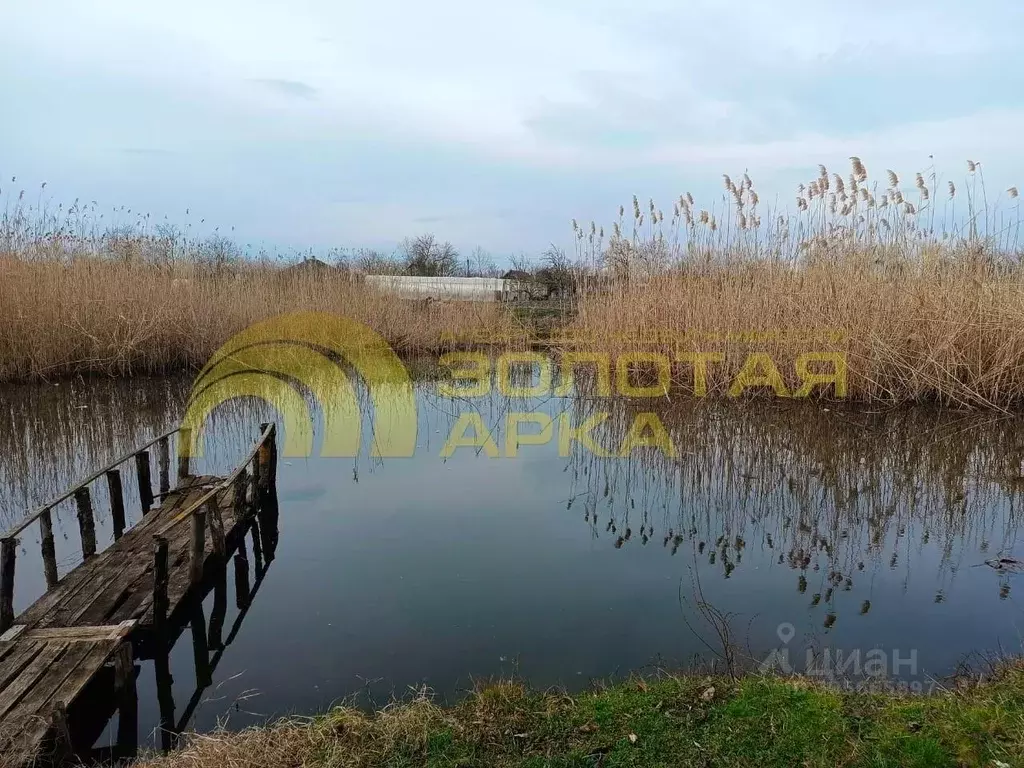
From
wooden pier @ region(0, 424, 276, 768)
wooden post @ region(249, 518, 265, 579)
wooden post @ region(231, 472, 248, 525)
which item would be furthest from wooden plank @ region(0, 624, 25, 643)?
wooden post @ region(231, 472, 248, 525)

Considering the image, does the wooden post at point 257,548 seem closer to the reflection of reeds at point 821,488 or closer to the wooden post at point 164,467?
the wooden post at point 164,467

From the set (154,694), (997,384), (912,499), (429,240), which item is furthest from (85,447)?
(429,240)

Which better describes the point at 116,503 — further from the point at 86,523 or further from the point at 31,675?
the point at 31,675

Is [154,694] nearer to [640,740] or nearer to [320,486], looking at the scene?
[640,740]

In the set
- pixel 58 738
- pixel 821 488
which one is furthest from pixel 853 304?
pixel 58 738

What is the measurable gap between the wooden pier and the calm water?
160mm

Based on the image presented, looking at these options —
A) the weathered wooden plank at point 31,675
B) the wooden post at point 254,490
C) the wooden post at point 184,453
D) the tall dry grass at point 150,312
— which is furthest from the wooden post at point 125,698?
the tall dry grass at point 150,312

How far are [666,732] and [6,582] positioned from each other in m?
2.90

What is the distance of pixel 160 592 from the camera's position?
3.11 metres

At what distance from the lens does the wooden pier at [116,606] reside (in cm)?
243

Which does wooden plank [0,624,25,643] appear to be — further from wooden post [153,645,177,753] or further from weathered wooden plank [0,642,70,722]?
wooden post [153,645,177,753]

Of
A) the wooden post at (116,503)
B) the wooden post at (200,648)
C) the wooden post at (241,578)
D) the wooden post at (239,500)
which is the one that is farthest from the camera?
the wooden post at (239,500)

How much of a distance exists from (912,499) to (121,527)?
5.57 m

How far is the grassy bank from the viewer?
2.05 meters
